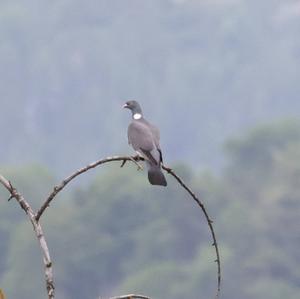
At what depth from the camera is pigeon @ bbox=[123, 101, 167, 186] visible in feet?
19.1

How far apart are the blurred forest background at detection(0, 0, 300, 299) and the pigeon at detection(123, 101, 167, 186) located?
4919cm

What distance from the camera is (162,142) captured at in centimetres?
11106

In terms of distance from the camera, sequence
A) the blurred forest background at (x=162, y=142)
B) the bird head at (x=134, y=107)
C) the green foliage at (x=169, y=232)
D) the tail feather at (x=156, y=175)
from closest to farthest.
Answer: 1. the tail feather at (x=156, y=175)
2. the bird head at (x=134, y=107)
3. the green foliage at (x=169, y=232)
4. the blurred forest background at (x=162, y=142)

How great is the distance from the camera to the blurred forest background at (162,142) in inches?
2783

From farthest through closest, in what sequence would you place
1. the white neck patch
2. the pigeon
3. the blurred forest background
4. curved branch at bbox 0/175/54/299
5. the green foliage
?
the blurred forest background → the green foliage → the white neck patch → the pigeon → curved branch at bbox 0/175/54/299

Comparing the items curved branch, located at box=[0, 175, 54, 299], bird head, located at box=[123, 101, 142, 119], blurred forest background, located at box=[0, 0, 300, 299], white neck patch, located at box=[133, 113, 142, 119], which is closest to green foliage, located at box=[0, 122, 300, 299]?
blurred forest background, located at box=[0, 0, 300, 299]

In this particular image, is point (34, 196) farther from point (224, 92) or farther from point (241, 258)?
point (224, 92)

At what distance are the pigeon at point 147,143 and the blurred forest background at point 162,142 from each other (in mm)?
49192

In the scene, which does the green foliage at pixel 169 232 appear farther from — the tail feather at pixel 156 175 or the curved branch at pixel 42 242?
the curved branch at pixel 42 242

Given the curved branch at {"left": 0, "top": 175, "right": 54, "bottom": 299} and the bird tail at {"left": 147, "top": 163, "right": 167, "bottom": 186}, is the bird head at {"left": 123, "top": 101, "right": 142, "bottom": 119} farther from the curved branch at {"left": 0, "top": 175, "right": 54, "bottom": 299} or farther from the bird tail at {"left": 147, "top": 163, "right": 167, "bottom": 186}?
the curved branch at {"left": 0, "top": 175, "right": 54, "bottom": 299}

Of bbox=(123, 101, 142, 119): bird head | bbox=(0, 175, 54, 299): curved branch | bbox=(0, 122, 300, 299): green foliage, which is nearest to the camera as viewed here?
bbox=(0, 175, 54, 299): curved branch

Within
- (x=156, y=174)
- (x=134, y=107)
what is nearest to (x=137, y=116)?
(x=134, y=107)

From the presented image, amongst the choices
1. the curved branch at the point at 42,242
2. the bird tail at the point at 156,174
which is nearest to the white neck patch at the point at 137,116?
the bird tail at the point at 156,174

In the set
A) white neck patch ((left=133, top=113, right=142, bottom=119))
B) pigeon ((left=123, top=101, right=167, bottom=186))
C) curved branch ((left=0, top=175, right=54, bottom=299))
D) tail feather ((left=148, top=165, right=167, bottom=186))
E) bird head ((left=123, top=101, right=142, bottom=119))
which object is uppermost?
bird head ((left=123, top=101, right=142, bottom=119))
